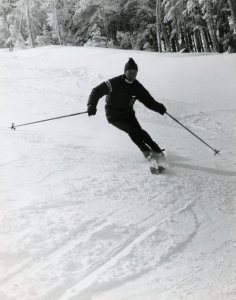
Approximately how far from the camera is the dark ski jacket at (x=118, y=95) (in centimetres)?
493

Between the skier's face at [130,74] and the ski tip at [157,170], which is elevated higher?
the skier's face at [130,74]

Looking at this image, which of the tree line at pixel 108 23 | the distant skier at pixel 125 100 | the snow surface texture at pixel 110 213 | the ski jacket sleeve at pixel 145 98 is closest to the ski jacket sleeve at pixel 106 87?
the distant skier at pixel 125 100

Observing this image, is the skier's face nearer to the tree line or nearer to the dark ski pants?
the dark ski pants

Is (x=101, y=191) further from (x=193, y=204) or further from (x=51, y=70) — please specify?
(x=51, y=70)

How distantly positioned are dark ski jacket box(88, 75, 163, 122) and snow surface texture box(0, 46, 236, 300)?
765 millimetres

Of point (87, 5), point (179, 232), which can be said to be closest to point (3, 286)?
point (179, 232)

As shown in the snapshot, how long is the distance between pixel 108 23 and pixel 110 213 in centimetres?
2833

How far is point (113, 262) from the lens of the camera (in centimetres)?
259

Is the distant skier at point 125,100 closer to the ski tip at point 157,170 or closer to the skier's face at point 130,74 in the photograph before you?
the skier's face at point 130,74

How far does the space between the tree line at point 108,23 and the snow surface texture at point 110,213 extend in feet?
65.1

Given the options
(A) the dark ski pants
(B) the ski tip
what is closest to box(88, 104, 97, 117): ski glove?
(A) the dark ski pants

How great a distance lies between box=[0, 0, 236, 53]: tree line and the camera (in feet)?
81.6

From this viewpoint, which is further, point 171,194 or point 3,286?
point 171,194

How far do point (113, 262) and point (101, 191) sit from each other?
4.47 ft
